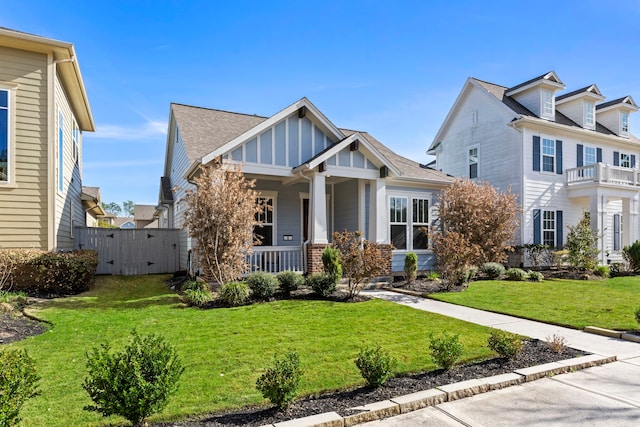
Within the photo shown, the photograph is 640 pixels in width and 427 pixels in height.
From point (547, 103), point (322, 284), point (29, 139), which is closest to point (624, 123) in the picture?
point (547, 103)

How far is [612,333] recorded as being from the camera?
262 inches

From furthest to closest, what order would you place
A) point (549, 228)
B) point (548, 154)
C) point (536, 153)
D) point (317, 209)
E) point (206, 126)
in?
point (549, 228) → point (548, 154) → point (536, 153) → point (206, 126) → point (317, 209)

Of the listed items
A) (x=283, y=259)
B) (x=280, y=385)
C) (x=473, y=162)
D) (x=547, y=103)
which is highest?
(x=547, y=103)

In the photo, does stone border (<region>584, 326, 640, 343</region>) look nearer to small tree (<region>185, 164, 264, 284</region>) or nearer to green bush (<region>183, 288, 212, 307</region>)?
small tree (<region>185, 164, 264, 284</region>)

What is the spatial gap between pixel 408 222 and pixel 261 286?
22.4 feet

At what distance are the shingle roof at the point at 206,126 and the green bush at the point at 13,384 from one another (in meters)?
9.39

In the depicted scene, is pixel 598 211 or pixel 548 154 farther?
pixel 548 154

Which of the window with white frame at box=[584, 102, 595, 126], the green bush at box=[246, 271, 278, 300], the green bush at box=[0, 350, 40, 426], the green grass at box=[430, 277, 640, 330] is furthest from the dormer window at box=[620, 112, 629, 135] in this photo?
the green bush at box=[0, 350, 40, 426]

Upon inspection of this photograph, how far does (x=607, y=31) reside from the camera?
1175 centimetres

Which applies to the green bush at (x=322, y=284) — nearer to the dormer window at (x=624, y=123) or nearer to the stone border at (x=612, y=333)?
the stone border at (x=612, y=333)

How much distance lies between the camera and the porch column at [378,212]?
1274 centimetres

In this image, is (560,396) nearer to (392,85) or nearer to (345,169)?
(345,169)

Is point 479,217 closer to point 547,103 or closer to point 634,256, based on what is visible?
point 634,256

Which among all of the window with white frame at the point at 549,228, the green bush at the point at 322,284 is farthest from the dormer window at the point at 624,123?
the green bush at the point at 322,284
